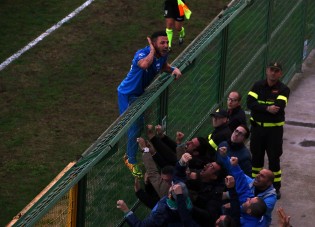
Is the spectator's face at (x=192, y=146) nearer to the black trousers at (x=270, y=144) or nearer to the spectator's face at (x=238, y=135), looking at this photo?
the spectator's face at (x=238, y=135)

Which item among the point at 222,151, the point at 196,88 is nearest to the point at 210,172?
the point at 222,151

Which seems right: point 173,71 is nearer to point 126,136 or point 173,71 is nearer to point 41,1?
point 126,136

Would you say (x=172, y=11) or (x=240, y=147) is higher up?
(x=240, y=147)

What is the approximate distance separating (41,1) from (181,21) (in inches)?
128

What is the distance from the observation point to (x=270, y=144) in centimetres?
1153

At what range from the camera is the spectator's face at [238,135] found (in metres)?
10.4

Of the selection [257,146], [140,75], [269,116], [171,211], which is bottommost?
[257,146]

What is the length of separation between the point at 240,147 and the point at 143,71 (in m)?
1.47

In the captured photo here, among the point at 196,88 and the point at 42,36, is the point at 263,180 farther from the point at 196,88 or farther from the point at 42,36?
the point at 42,36

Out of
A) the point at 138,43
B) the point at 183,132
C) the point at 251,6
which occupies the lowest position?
the point at 138,43

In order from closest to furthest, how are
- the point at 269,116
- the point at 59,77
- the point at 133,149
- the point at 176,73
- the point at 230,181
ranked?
the point at 230,181, the point at 133,149, the point at 176,73, the point at 269,116, the point at 59,77

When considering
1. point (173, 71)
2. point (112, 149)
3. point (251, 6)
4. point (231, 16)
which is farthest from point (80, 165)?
point (251, 6)

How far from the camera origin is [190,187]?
995 centimetres

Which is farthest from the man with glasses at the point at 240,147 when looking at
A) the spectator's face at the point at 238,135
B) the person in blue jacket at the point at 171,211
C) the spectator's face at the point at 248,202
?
the person in blue jacket at the point at 171,211
